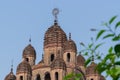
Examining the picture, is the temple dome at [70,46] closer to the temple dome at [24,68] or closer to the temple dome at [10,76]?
the temple dome at [24,68]

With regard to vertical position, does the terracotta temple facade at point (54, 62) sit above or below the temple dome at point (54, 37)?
below

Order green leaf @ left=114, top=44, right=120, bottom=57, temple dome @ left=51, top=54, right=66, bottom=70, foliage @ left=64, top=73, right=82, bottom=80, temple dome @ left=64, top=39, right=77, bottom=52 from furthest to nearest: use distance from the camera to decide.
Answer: temple dome @ left=64, top=39, right=77, bottom=52
temple dome @ left=51, top=54, right=66, bottom=70
foliage @ left=64, top=73, right=82, bottom=80
green leaf @ left=114, top=44, right=120, bottom=57

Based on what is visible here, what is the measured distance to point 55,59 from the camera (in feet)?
120

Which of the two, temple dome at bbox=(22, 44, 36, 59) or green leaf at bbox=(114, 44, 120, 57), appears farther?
temple dome at bbox=(22, 44, 36, 59)

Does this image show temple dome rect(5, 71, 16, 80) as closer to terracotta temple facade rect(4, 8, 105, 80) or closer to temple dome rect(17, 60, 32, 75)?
terracotta temple facade rect(4, 8, 105, 80)

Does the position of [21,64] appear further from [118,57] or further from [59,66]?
[118,57]

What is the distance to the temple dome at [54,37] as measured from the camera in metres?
39.1

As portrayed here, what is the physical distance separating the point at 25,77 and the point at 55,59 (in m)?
3.08

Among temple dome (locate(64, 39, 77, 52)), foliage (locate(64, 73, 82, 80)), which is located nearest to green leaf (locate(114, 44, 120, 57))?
foliage (locate(64, 73, 82, 80))

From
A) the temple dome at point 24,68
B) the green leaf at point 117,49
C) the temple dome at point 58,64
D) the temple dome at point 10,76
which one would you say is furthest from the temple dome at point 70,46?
the green leaf at point 117,49

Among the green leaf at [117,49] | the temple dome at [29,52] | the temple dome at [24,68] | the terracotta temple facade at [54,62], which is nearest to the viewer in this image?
the green leaf at [117,49]

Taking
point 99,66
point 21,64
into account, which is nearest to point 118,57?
point 99,66

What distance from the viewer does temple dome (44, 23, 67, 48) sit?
39.1 metres

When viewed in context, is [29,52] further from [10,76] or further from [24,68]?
[10,76]
